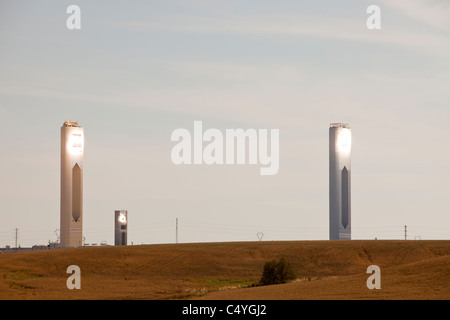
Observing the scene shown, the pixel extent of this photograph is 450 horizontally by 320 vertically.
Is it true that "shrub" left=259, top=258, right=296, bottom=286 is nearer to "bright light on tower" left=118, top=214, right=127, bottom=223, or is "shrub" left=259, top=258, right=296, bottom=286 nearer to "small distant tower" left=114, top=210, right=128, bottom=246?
"small distant tower" left=114, top=210, right=128, bottom=246

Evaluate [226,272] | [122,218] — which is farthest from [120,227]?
[226,272]

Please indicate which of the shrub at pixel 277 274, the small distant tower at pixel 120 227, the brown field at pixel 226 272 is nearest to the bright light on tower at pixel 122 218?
the small distant tower at pixel 120 227

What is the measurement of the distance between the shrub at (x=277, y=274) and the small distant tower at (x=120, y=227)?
11477 centimetres

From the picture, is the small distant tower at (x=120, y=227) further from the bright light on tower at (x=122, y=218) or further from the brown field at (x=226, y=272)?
the brown field at (x=226, y=272)

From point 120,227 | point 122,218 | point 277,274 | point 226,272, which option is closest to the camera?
point 277,274

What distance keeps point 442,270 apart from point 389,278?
3975mm

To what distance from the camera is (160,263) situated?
94062 millimetres

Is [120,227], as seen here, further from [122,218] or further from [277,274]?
[277,274]

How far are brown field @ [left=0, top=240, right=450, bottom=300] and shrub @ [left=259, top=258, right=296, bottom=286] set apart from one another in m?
2.20

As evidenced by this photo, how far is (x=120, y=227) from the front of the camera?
185375 millimetres

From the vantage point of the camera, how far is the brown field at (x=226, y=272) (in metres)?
57.1

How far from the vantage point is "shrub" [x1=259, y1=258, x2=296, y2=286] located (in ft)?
236

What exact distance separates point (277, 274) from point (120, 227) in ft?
383

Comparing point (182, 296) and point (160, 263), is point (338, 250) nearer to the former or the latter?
point (160, 263)
